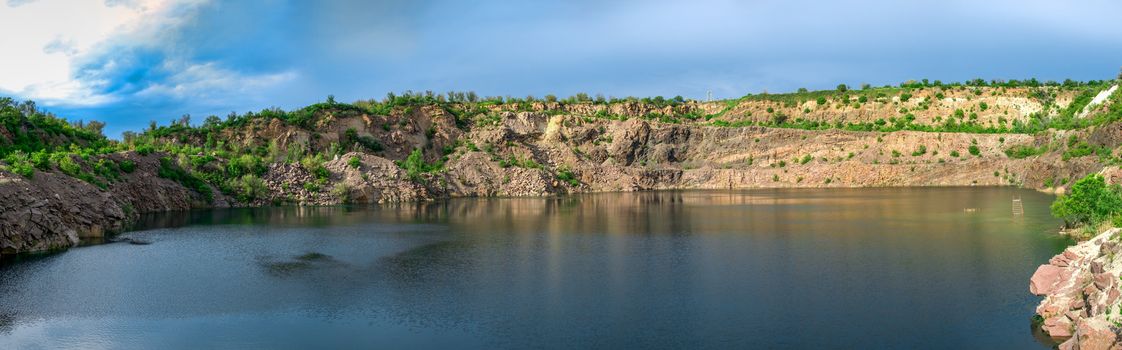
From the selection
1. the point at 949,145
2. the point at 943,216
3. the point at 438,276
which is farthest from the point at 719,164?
the point at 438,276

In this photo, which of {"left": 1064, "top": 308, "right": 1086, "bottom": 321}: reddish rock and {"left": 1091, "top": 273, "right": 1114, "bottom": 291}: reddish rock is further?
{"left": 1064, "top": 308, "right": 1086, "bottom": 321}: reddish rock

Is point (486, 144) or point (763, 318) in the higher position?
point (486, 144)

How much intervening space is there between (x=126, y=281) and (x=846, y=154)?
6843 cm

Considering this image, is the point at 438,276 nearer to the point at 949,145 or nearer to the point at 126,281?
the point at 126,281

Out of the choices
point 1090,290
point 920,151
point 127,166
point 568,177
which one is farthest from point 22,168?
point 920,151

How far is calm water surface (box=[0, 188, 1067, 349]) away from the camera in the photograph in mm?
13523

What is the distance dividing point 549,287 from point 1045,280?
10.5 m

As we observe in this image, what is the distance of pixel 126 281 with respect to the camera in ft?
65.0

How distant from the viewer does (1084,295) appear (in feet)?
44.0

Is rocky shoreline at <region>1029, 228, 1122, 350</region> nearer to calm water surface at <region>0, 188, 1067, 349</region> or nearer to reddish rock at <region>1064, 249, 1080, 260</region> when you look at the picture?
reddish rock at <region>1064, 249, 1080, 260</region>

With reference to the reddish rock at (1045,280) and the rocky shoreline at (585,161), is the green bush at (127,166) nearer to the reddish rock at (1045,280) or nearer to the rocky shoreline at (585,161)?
the rocky shoreline at (585,161)

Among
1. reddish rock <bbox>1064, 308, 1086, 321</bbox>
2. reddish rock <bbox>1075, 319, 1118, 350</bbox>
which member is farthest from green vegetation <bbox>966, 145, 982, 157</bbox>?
reddish rock <bbox>1075, 319, 1118, 350</bbox>

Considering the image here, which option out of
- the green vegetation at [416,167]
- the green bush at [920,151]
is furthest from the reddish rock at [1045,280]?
the green bush at [920,151]

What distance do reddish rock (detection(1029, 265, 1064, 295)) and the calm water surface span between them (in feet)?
1.07
